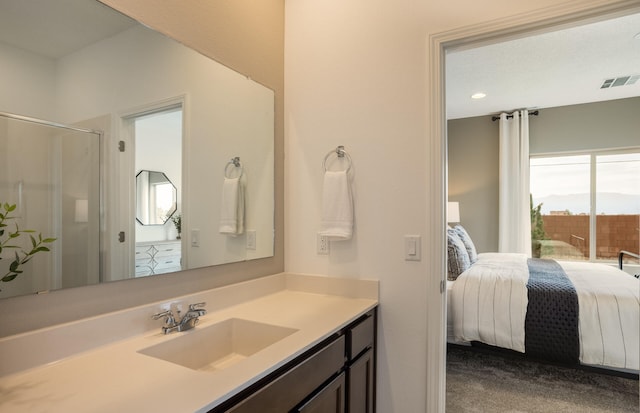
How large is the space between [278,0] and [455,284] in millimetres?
2356

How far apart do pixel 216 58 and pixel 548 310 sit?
2563 mm

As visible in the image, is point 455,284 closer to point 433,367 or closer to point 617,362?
point 617,362

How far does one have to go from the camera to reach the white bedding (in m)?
1.54

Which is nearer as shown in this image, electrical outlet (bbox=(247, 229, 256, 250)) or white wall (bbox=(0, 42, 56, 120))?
white wall (bbox=(0, 42, 56, 120))

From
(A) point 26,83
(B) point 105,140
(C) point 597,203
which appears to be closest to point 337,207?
(B) point 105,140

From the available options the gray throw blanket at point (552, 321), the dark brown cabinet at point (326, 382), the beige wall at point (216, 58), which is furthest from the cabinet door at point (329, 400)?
the gray throw blanket at point (552, 321)

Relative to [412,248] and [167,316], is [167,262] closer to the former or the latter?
[167,316]

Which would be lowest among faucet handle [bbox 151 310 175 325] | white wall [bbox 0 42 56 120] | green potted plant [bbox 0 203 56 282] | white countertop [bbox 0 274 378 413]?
white countertop [bbox 0 274 378 413]

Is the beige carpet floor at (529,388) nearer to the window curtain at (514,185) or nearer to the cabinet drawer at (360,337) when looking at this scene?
the cabinet drawer at (360,337)

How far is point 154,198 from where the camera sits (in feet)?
4.14

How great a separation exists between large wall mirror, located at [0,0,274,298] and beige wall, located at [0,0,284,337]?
1.4 inches

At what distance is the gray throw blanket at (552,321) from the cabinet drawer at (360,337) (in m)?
1.48

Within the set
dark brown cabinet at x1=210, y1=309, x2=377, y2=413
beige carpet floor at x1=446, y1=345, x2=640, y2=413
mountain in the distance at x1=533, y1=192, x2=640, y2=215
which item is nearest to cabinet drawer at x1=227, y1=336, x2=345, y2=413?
dark brown cabinet at x1=210, y1=309, x2=377, y2=413

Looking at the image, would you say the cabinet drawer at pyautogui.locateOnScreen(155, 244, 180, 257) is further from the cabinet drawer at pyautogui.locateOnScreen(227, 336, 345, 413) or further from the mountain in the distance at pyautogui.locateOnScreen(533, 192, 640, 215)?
the mountain in the distance at pyautogui.locateOnScreen(533, 192, 640, 215)
